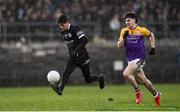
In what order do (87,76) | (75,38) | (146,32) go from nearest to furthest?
(146,32) → (75,38) → (87,76)

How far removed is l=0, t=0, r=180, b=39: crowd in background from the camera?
1238 inches

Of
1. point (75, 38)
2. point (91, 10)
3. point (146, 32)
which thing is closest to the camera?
point (146, 32)

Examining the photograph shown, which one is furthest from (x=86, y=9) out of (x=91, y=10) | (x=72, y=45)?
(x=72, y=45)

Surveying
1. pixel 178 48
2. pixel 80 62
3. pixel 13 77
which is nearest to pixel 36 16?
pixel 13 77

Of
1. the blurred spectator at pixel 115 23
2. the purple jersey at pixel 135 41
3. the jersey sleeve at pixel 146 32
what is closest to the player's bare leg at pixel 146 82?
the purple jersey at pixel 135 41

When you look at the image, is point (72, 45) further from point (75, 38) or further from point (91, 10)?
point (91, 10)

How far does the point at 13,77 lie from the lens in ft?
101

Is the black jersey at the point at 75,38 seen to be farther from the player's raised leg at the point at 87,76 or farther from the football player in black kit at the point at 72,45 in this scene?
the player's raised leg at the point at 87,76

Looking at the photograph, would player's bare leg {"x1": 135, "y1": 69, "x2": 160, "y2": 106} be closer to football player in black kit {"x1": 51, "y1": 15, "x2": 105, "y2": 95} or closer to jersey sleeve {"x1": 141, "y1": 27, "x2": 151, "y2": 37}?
jersey sleeve {"x1": 141, "y1": 27, "x2": 151, "y2": 37}

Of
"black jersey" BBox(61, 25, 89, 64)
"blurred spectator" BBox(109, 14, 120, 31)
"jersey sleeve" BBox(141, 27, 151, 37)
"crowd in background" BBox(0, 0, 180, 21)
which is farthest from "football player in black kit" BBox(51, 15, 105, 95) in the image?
"crowd in background" BBox(0, 0, 180, 21)

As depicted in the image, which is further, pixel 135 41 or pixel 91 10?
pixel 91 10

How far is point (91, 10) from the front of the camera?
105 ft

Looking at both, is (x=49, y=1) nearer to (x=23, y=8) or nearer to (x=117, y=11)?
(x=23, y=8)

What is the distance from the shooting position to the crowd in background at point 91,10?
3145 cm
